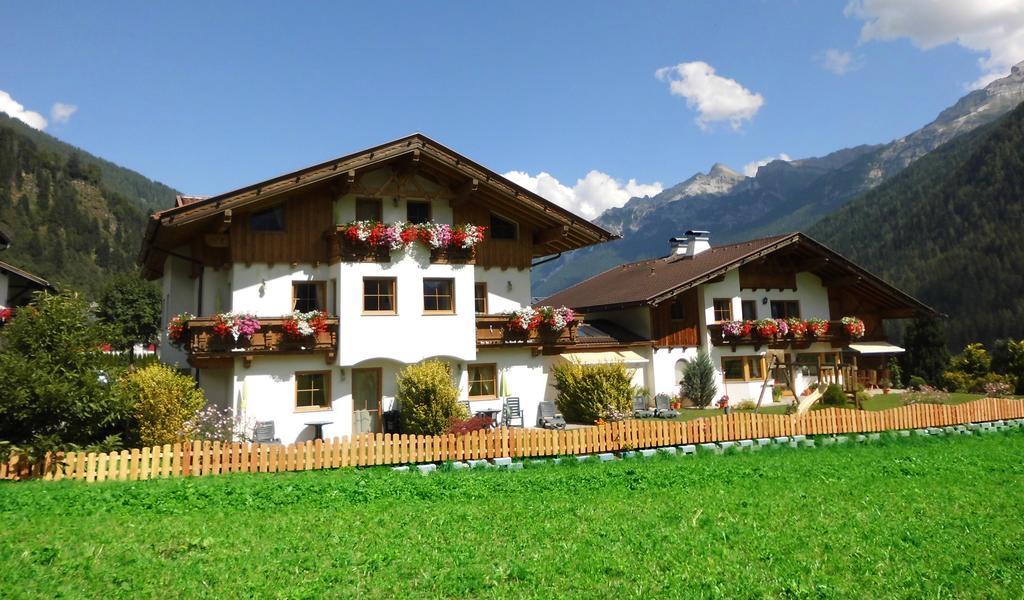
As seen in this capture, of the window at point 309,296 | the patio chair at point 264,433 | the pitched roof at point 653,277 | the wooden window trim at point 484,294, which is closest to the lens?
the patio chair at point 264,433

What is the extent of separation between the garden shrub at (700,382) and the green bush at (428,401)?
12755mm

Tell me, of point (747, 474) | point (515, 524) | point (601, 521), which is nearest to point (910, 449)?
point (747, 474)

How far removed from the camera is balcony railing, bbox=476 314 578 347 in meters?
20.9

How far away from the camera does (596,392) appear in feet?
65.6

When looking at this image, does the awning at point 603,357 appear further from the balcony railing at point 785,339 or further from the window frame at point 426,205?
the window frame at point 426,205

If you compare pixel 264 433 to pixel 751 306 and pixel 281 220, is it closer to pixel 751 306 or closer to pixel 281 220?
pixel 281 220

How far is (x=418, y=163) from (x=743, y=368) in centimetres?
1748

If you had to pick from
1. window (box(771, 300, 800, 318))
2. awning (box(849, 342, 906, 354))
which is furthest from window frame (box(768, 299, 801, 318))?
awning (box(849, 342, 906, 354))

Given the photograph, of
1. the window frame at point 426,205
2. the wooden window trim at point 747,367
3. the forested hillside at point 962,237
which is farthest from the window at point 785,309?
the forested hillside at point 962,237

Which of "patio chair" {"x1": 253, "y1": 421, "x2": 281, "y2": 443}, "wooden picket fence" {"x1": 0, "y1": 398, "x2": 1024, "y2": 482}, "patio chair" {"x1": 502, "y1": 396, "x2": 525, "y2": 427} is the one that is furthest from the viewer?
"patio chair" {"x1": 502, "y1": 396, "x2": 525, "y2": 427}

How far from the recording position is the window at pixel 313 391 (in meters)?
18.8

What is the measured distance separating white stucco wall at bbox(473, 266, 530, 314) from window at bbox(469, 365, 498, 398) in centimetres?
192

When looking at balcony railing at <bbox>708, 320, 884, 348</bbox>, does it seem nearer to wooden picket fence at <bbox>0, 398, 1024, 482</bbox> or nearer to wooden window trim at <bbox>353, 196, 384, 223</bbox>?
wooden picket fence at <bbox>0, 398, 1024, 482</bbox>

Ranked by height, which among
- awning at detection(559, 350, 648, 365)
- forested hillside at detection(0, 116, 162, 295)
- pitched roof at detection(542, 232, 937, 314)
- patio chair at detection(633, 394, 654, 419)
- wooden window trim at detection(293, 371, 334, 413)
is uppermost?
forested hillside at detection(0, 116, 162, 295)
